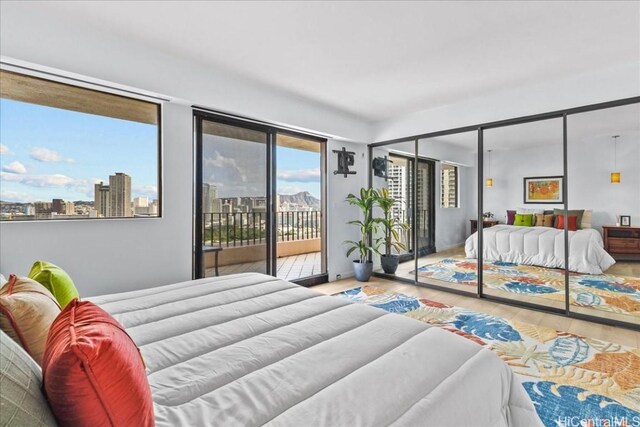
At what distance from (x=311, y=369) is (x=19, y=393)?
31.9 inches

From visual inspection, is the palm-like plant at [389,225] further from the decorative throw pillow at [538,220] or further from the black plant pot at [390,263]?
the decorative throw pillow at [538,220]

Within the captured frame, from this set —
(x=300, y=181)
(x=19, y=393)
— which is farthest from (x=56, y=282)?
(x=300, y=181)

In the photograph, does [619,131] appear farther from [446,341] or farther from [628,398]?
[446,341]

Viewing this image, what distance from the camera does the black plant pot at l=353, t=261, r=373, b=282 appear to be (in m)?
5.10

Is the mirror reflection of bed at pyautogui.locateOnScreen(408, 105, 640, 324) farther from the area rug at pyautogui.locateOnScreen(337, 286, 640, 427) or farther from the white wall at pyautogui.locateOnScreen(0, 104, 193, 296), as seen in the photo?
the white wall at pyautogui.locateOnScreen(0, 104, 193, 296)

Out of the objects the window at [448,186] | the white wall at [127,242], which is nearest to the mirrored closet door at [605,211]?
the window at [448,186]

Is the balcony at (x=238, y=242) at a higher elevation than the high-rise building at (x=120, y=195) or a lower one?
lower

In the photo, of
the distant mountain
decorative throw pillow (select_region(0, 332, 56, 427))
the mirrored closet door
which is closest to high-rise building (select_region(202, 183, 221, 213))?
the distant mountain

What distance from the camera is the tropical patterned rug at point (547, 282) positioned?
3396 millimetres

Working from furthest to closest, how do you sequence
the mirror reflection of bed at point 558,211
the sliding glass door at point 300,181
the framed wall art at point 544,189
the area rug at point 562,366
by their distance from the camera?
the sliding glass door at point 300,181 → the framed wall art at point 544,189 → the mirror reflection of bed at point 558,211 → the area rug at point 562,366

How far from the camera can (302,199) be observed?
5707mm

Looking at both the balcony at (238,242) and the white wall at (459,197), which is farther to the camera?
the white wall at (459,197)

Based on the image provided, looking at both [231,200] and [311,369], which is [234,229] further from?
[311,369]

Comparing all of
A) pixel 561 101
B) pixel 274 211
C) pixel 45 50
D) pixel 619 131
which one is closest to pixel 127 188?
pixel 45 50
